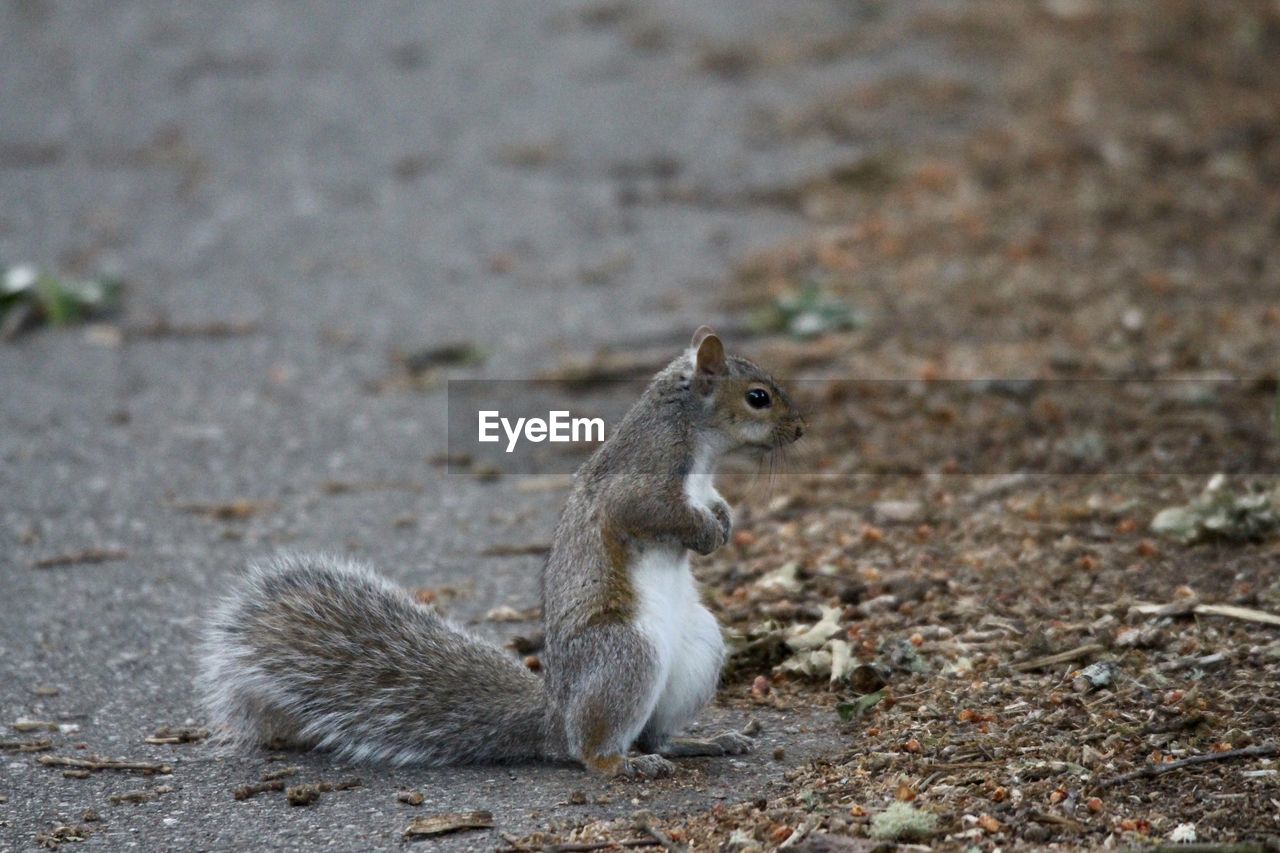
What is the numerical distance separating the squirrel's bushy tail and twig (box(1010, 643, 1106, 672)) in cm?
105

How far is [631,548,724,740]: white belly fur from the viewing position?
3.36 metres

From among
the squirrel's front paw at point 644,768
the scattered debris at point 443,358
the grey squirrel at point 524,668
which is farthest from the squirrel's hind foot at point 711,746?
the scattered debris at point 443,358

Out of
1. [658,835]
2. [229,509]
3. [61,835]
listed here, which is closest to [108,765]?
[61,835]

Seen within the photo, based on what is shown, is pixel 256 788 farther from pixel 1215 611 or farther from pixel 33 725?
pixel 1215 611

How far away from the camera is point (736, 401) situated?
3.66 meters

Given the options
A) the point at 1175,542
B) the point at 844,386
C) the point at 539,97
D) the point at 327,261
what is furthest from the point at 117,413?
the point at 539,97

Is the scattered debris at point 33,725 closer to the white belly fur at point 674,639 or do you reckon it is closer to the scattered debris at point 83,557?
the scattered debris at point 83,557

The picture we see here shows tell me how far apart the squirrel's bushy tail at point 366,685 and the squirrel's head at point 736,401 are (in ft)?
2.25

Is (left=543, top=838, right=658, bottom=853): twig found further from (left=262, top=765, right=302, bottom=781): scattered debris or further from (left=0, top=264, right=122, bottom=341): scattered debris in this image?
(left=0, top=264, right=122, bottom=341): scattered debris

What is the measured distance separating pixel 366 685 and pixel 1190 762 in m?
1.61

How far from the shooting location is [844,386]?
5.86m

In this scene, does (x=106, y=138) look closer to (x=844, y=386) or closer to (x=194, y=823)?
(x=844, y=386)

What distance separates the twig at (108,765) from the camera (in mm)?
3494

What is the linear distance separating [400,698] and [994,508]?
2012 millimetres
